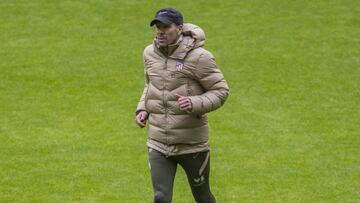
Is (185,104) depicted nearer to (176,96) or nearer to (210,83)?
(176,96)

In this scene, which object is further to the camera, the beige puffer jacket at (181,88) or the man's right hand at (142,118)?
the man's right hand at (142,118)

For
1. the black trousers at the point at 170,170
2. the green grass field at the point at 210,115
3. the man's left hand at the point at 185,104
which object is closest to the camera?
the man's left hand at the point at 185,104

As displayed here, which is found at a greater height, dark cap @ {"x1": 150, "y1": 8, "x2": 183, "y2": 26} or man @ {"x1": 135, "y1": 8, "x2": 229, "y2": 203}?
dark cap @ {"x1": 150, "y1": 8, "x2": 183, "y2": 26}

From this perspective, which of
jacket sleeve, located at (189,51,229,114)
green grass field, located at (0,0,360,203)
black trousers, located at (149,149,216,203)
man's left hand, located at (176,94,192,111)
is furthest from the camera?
green grass field, located at (0,0,360,203)

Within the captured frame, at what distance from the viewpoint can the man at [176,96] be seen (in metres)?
9.16

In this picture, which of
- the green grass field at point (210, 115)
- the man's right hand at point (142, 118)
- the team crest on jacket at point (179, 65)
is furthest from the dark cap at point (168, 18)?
the green grass field at point (210, 115)

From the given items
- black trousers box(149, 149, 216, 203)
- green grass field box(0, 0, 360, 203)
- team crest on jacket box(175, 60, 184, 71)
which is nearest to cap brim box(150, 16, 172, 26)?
team crest on jacket box(175, 60, 184, 71)

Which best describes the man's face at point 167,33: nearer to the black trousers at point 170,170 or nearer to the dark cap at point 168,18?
the dark cap at point 168,18

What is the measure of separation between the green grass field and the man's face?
277 cm

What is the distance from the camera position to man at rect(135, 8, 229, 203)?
30.1 ft

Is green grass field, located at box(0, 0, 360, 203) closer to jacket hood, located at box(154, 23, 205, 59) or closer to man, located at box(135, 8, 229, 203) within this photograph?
man, located at box(135, 8, 229, 203)

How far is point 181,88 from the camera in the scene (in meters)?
9.26

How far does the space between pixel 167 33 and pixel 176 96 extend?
0.56 m

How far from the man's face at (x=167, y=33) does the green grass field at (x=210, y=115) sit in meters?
2.77
